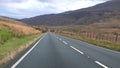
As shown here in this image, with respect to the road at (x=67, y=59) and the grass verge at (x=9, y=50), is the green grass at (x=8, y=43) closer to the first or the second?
the grass verge at (x=9, y=50)

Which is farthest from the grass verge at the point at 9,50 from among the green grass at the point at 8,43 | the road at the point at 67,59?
the road at the point at 67,59

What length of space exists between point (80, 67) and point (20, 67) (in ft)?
7.92

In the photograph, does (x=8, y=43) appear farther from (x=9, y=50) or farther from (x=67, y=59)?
(x=67, y=59)

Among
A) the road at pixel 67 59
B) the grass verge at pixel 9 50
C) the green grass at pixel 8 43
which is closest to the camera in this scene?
the road at pixel 67 59

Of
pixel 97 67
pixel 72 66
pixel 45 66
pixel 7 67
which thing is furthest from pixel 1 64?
pixel 97 67

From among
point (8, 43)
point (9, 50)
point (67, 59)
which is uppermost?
point (67, 59)

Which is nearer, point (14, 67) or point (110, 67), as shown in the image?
point (14, 67)

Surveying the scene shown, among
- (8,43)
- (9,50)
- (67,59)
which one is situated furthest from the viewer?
(8,43)

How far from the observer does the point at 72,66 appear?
14.1m

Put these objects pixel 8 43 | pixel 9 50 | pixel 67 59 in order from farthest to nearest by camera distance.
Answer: pixel 8 43, pixel 9 50, pixel 67 59

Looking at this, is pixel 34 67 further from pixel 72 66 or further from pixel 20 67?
pixel 72 66

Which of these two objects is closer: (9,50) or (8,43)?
(9,50)

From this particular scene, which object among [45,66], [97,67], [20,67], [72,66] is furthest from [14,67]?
[97,67]

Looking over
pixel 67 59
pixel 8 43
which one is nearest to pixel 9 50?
pixel 67 59
